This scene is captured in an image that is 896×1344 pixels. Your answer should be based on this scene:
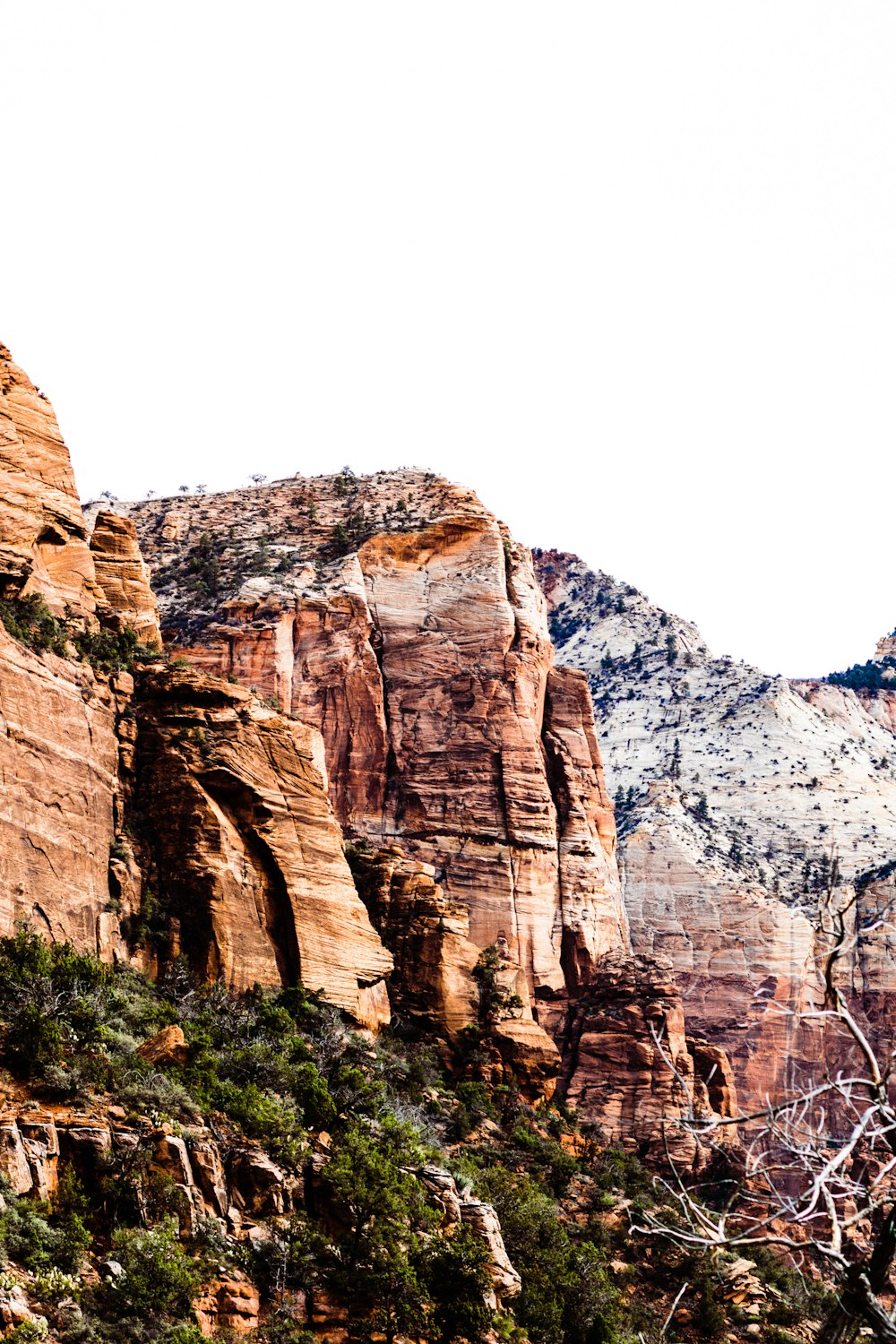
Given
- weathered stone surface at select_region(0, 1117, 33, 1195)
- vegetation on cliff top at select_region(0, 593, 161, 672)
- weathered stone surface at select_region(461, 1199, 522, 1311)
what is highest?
vegetation on cliff top at select_region(0, 593, 161, 672)

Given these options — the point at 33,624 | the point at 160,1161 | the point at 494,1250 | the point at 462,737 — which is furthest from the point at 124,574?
the point at 494,1250

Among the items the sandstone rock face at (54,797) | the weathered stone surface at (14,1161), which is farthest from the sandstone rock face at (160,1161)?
the sandstone rock face at (54,797)

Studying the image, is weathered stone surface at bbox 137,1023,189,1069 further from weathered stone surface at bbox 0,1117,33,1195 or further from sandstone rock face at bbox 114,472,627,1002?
sandstone rock face at bbox 114,472,627,1002

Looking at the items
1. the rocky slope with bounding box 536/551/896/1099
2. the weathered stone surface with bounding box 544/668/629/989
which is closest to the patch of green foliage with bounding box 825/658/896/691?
the rocky slope with bounding box 536/551/896/1099

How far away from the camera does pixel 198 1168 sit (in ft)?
109

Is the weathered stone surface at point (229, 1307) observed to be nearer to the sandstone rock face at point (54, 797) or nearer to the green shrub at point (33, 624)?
the sandstone rock face at point (54, 797)

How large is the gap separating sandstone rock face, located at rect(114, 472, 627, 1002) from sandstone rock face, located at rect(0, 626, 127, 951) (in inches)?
813

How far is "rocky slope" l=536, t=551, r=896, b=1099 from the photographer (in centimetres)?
8931

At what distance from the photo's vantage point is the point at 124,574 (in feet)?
180

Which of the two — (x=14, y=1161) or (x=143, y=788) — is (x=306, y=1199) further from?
(x=143, y=788)

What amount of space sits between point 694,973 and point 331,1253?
58126mm

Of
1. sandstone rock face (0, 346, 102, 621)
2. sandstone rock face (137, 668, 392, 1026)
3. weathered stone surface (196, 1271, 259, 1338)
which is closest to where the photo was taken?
weathered stone surface (196, 1271, 259, 1338)

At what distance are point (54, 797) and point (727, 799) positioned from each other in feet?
246

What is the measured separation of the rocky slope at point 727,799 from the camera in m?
89.3
